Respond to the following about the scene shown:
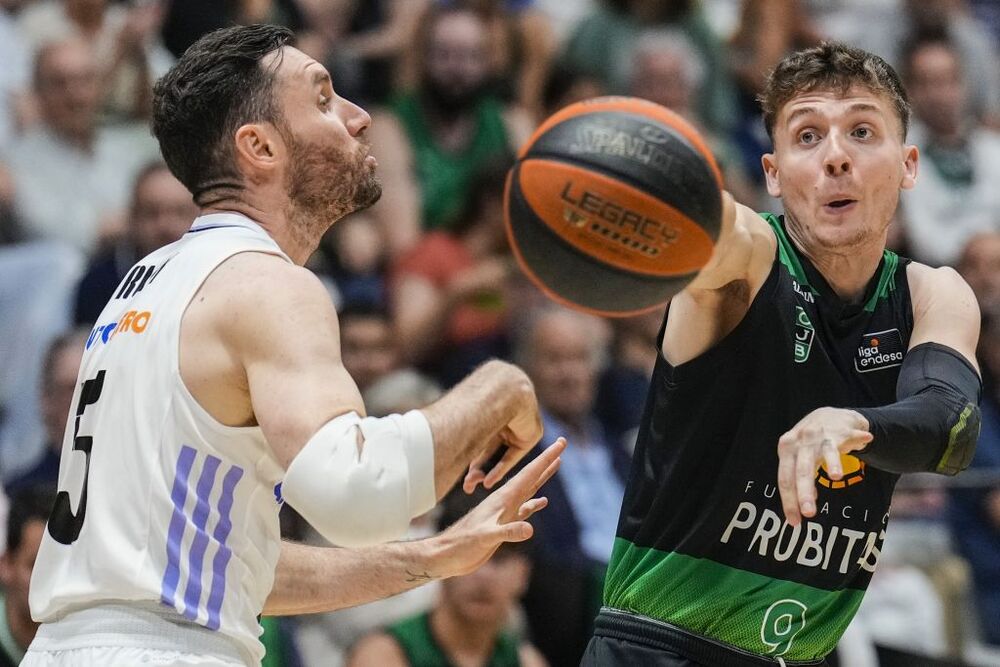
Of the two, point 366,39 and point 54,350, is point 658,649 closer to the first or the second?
point 54,350

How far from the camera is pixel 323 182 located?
3846mm

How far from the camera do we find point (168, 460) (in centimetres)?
337

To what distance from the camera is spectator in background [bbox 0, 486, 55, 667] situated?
5828mm

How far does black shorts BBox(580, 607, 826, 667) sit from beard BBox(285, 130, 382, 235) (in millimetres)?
1475

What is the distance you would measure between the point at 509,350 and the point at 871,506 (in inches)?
176

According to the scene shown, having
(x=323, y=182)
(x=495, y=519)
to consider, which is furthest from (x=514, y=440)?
(x=323, y=182)

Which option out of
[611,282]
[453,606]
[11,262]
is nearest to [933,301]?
[611,282]

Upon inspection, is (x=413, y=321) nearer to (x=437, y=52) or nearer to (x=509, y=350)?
(x=509, y=350)

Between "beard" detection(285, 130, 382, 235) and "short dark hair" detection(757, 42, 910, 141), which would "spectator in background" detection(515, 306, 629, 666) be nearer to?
"short dark hair" detection(757, 42, 910, 141)

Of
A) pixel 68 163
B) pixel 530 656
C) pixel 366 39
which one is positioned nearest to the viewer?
pixel 530 656

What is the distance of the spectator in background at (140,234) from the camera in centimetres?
756

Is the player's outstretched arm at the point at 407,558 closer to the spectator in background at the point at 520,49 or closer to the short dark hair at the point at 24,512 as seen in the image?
the short dark hair at the point at 24,512

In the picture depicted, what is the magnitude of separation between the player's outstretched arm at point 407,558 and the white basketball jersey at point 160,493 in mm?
520

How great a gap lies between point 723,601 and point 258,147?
73.0 inches
